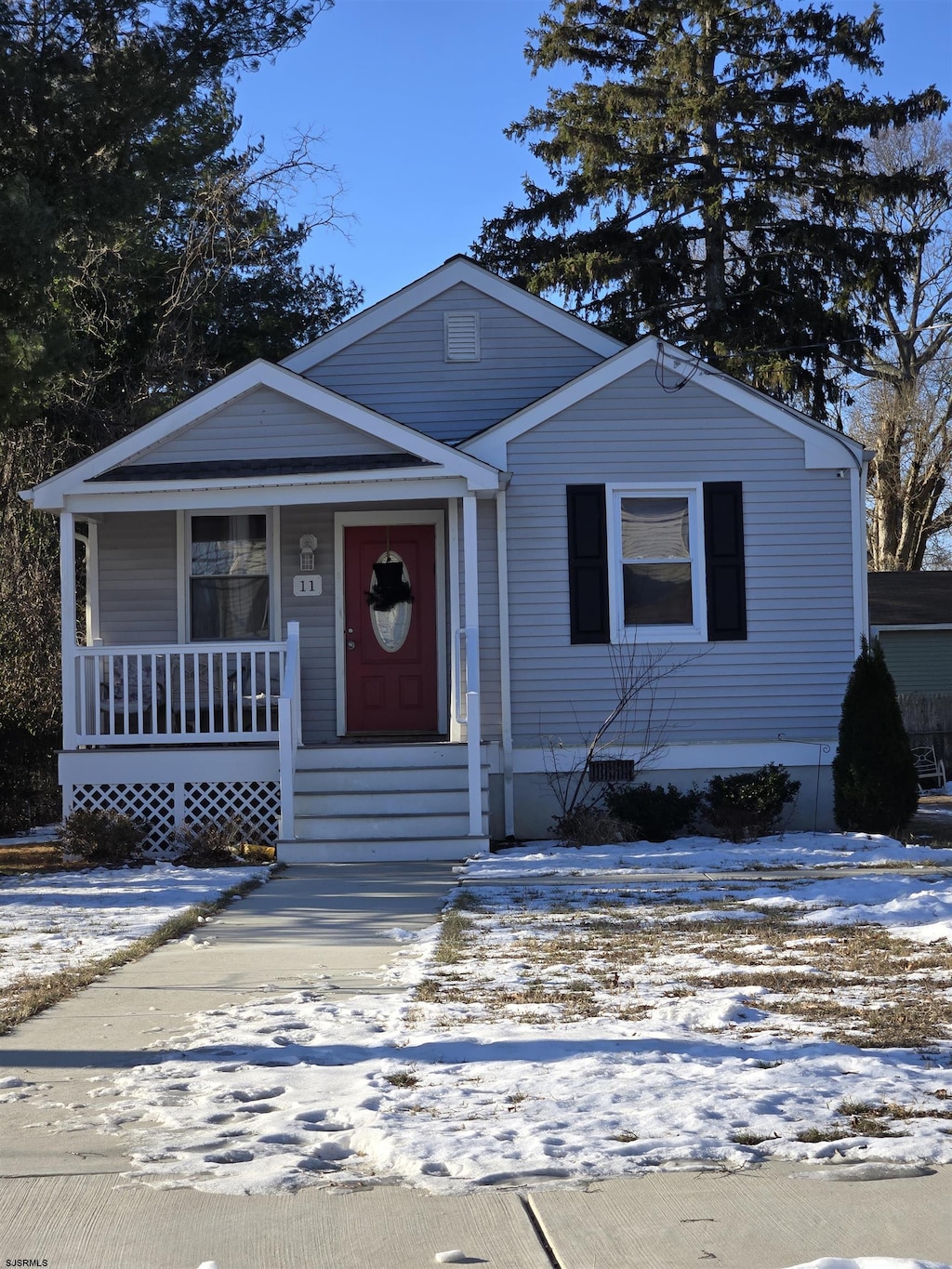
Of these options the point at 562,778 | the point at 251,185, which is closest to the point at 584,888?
the point at 562,778

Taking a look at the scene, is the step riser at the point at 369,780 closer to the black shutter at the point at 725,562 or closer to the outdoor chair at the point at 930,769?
the black shutter at the point at 725,562

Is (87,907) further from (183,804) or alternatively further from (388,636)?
(388,636)

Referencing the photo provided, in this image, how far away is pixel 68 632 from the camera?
11500 mm

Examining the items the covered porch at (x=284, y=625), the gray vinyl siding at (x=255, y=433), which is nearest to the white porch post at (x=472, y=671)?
the covered porch at (x=284, y=625)

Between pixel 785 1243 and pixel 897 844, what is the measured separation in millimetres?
7992

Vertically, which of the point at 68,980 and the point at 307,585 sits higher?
the point at 307,585

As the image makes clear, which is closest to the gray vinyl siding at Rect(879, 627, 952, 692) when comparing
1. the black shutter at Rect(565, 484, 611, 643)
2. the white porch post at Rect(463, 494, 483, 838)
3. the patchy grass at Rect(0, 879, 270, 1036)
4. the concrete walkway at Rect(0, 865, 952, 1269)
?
the black shutter at Rect(565, 484, 611, 643)

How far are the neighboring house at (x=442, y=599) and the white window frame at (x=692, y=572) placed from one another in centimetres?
3

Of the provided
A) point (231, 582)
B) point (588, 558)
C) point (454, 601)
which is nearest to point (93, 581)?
point (231, 582)

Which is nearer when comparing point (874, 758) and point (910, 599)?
point (874, 758)

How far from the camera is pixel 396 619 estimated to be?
42.4 feet

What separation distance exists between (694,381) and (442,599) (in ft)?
10.7

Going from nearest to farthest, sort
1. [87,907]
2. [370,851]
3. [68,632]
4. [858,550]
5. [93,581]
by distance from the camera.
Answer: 1. [87,907]
2. [370,851]
3. [68,632]
4. [858,550]
5. [93,581]

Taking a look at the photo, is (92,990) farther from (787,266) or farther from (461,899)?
(787,266)
